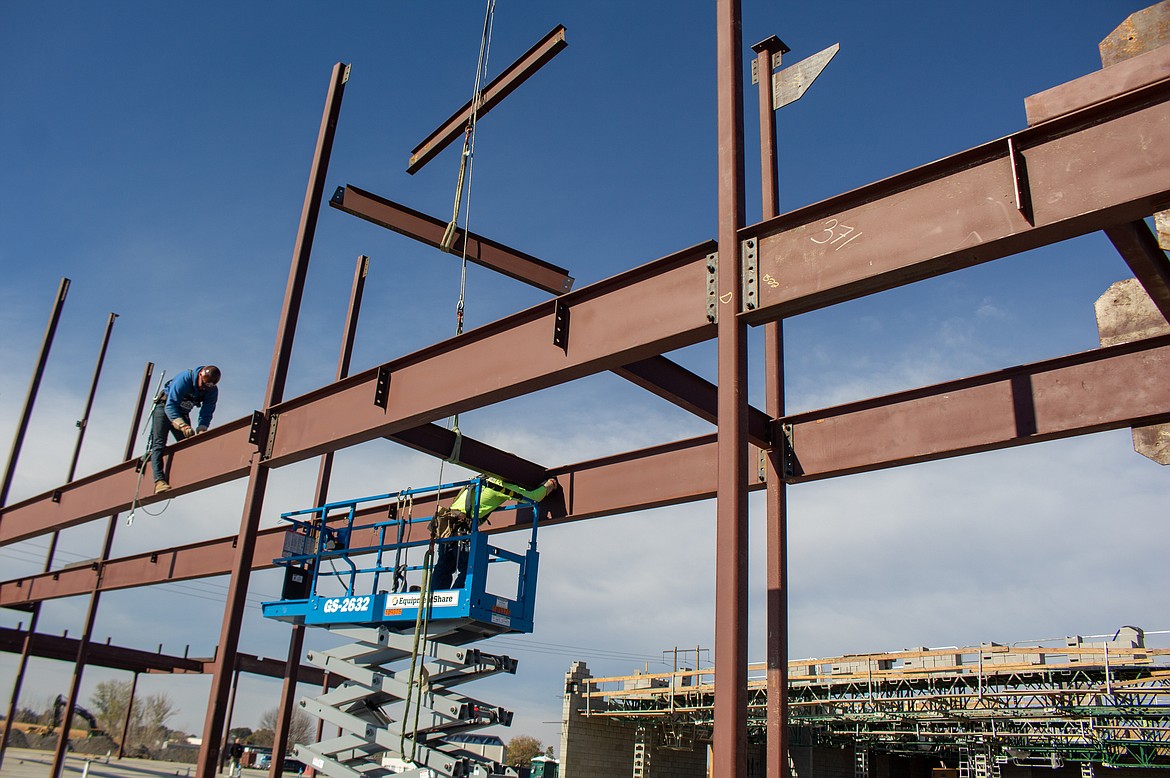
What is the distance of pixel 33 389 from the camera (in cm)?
1958

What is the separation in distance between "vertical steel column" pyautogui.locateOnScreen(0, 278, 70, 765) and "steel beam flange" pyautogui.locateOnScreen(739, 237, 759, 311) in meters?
17.8

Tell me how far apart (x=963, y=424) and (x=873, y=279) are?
3.12 metres

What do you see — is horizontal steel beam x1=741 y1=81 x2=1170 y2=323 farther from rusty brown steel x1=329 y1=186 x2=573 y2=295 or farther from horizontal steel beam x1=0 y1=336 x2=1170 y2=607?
rusty brown steel x1=329 y1=186 x2=573 y2=295

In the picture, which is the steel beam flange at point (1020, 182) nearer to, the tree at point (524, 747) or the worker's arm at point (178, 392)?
the worker's arm at point (178, 392)

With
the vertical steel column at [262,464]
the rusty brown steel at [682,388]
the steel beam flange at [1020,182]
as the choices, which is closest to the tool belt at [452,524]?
the vertical steel column at [262,464]

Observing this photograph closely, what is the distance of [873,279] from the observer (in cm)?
586

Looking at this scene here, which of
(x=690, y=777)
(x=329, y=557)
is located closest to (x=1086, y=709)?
(x=690, y=777)

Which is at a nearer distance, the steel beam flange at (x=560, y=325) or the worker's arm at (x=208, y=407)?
the steel beam flange at (x=560, y=325)

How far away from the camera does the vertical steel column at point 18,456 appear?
59.0 feet

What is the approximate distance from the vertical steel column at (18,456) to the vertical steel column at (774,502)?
1651 cm

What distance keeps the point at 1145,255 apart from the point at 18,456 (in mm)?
20464

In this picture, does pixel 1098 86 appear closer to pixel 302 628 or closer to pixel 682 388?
pixel 682 388

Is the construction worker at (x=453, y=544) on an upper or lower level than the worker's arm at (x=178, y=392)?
lower

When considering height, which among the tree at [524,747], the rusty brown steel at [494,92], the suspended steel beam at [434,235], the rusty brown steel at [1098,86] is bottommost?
the tree at [524,747]
